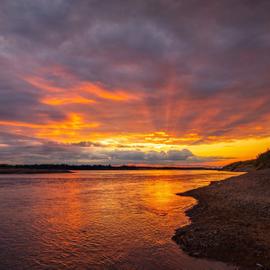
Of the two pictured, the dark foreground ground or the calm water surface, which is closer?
the dark foreground ground

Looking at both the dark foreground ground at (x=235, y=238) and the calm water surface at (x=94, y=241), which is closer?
the dark foreground ground at (x=235, y=238)

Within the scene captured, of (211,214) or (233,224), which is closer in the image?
(233,224)

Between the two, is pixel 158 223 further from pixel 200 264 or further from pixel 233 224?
pixel 200 264

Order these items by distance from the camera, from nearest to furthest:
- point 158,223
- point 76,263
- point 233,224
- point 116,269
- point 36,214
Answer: point 116,269
point 76,263
point 233,224
point 158,223
point 36,214

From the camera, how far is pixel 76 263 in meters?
14.1

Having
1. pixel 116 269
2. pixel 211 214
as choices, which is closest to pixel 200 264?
pixel 116 269

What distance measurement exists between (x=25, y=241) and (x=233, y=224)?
47.6 ft

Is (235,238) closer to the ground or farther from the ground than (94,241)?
farther from the ground

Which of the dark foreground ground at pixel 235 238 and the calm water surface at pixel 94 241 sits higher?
the dark foreground ground at pixel 235 238

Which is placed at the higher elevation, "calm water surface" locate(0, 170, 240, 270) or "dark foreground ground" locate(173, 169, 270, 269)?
"dark foreground ground" locate(173, 169, 270, 269)

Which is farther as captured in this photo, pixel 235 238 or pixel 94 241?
pixel 94 241

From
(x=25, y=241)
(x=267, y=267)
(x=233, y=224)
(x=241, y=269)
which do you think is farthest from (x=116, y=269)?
(x=233, y=224)

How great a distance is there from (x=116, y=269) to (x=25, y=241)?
27.5ft

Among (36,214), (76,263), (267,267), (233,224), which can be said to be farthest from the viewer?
(36,214)
